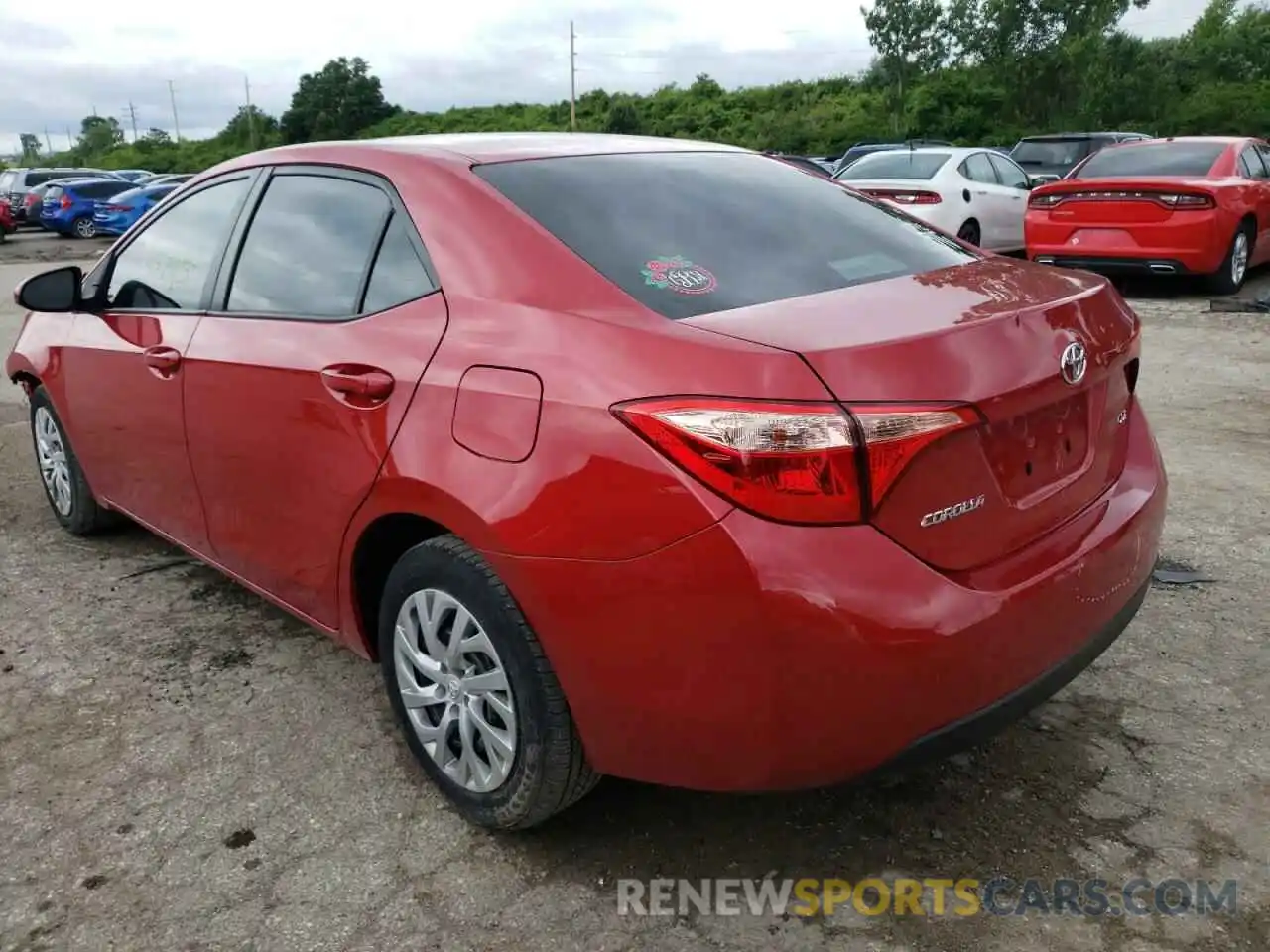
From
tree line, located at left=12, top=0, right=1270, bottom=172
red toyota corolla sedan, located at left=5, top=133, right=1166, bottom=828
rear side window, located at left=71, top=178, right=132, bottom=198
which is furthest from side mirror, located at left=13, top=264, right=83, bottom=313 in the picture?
tree line, located at left=12, top=0, right=1270, bottom=172

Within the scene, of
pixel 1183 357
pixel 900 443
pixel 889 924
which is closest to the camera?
pixel 900 443

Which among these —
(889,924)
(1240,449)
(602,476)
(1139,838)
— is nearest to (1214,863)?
(1139,838)

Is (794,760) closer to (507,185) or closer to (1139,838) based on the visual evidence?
(1139,838)

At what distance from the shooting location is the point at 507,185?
255 centimetres

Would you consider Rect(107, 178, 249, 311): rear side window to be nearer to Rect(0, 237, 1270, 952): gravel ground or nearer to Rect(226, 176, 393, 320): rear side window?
Rect(226, 176, 393, 320): rear side window

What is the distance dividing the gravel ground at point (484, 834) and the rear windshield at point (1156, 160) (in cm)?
736

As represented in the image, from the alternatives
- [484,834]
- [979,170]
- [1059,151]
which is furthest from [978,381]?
[1059,151]

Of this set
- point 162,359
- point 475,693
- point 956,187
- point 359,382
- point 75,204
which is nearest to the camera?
point 475,693

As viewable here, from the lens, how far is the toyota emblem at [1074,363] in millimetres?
2201

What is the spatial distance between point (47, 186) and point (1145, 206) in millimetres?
26437

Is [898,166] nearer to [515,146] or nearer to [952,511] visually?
[515,146]

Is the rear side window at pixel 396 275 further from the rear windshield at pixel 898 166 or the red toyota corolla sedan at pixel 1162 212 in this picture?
the rear windshield at pixel 898 166

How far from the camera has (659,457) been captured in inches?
76.2

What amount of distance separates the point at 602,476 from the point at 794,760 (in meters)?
0.63
